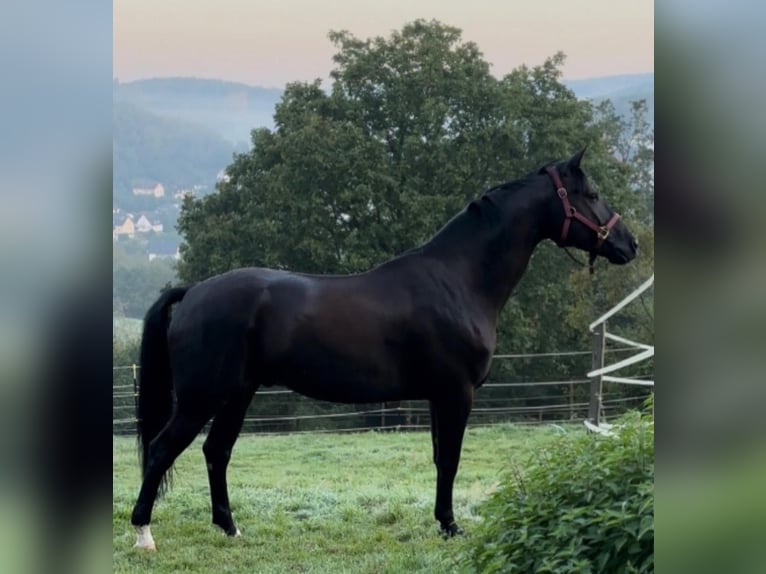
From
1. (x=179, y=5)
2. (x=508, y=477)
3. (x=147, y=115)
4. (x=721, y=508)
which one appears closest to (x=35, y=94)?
(x=721, y=508)

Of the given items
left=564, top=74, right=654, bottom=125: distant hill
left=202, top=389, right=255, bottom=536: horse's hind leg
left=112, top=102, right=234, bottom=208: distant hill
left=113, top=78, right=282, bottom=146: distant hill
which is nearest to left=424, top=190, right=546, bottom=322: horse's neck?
left=202, top=389, right=255, bottom=536: horse's hind leg

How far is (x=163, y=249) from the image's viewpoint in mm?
4691

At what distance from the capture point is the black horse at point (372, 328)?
3.23 metres

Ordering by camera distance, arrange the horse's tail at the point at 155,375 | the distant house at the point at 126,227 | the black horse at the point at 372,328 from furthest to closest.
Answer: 1. the distant house at the point at 126,227
2. the horse's tail at the point at 155,375
3. the black horse at the point at 372,328

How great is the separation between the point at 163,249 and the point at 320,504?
1.81 m

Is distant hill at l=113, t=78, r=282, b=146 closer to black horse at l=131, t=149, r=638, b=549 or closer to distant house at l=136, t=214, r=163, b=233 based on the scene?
distant house at l=136, t=214, r=163, b=233

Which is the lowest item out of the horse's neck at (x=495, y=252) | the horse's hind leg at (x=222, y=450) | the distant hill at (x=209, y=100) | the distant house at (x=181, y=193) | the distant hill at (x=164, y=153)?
the horse's hind leg at (x=222, y=450)

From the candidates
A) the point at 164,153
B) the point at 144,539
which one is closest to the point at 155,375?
the point at 144,539

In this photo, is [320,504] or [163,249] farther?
[163,249]

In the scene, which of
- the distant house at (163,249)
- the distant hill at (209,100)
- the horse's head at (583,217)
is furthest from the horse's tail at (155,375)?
the distant hill at (209,100)

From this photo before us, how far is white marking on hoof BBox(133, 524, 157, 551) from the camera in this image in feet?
10.5

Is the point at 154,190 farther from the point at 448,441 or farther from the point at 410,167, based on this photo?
the point at 448,441

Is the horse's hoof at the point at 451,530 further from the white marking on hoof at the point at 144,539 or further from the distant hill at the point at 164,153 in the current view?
the distant hill at the point at 164,153

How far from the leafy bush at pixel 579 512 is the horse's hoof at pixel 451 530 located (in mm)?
577
